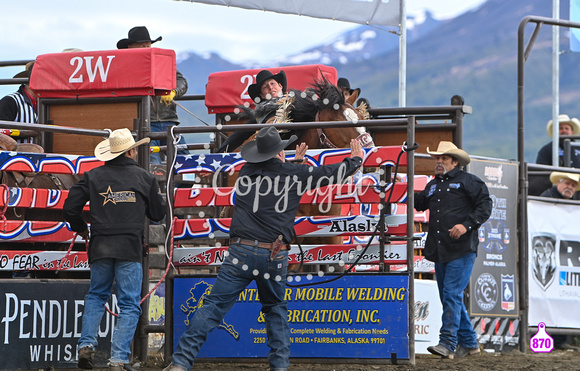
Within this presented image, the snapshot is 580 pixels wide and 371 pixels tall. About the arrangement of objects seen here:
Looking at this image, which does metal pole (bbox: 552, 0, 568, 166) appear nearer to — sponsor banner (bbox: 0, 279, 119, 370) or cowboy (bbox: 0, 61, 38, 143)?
cowboy (bbox: 0, 61, 38, 143)

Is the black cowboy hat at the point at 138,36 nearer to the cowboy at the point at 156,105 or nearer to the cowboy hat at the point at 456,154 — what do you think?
the cowboy at the point at 156,105

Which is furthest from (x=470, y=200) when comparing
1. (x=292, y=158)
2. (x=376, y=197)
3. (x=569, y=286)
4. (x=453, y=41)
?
(x=453, y=41)

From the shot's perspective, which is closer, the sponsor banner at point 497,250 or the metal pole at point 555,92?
the sponsor banner at point 497,250

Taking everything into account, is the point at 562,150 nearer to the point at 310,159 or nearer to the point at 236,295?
the point at 310,159

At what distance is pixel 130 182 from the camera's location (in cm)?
712

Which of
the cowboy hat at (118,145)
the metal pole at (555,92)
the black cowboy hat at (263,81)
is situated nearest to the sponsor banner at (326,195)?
the cowboy hat at (118,145)

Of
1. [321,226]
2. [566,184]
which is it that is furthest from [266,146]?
[566,184]

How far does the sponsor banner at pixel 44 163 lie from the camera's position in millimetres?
7641

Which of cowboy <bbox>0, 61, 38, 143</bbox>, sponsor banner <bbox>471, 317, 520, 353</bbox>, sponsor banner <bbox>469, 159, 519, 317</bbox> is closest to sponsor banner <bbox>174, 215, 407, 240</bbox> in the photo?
cowboy <bbox>0, 61, 38, 143</bbox>

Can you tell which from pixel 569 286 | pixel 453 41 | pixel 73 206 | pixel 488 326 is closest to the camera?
pixel 73 206

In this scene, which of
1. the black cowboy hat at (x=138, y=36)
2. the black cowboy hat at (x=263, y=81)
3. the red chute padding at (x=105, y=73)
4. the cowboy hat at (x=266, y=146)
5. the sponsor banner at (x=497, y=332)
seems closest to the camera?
the cowboy hat at (x=266, y=146)

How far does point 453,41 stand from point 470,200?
306ft

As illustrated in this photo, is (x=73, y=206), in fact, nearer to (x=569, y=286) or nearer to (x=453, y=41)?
(x=569, y=286)

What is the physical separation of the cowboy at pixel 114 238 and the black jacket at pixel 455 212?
119 inches
